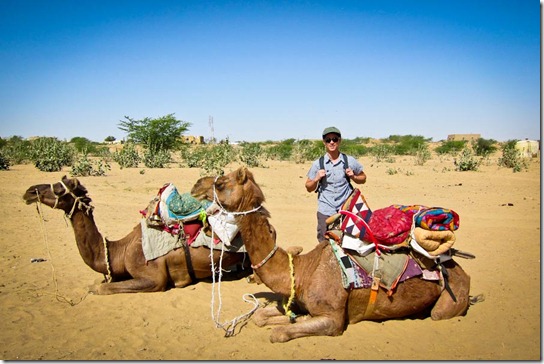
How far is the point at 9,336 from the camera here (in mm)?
4684

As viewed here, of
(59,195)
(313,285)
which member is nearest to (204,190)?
(313,285)

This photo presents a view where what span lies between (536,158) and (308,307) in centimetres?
3822

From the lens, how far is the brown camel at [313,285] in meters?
4.32

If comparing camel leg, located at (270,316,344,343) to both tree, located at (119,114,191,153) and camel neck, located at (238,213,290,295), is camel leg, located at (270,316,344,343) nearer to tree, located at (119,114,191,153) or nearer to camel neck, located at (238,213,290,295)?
camel neck, located at (238,213,290,295)

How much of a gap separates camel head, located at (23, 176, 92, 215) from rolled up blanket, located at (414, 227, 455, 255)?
4526 millimetres

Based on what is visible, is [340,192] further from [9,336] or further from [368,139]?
[368,139]

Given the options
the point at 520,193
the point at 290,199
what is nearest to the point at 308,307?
the point at 290,199

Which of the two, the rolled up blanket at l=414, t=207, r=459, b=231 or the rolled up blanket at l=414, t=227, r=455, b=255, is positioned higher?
the rolled up blanket at l=414, t=207, r=459, b=231

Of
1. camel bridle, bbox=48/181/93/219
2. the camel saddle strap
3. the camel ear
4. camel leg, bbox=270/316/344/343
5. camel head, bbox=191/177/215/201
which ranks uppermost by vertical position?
the camel ear

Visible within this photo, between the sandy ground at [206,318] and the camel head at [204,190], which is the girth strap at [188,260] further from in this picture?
the camel head at [204,190]

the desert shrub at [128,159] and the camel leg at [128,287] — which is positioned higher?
the desert shrub at [128,159]

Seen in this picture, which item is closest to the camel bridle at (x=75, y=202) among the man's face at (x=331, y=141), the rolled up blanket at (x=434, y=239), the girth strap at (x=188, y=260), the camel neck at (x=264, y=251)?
the girth strap at (x=188, y=260)

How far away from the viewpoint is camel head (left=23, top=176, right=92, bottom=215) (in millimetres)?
5492

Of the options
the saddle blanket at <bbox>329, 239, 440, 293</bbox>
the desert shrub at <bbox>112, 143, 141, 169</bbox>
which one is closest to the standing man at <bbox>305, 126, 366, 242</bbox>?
the saddle blanket at <bbox>329, 239, 440, 293</bbox>
